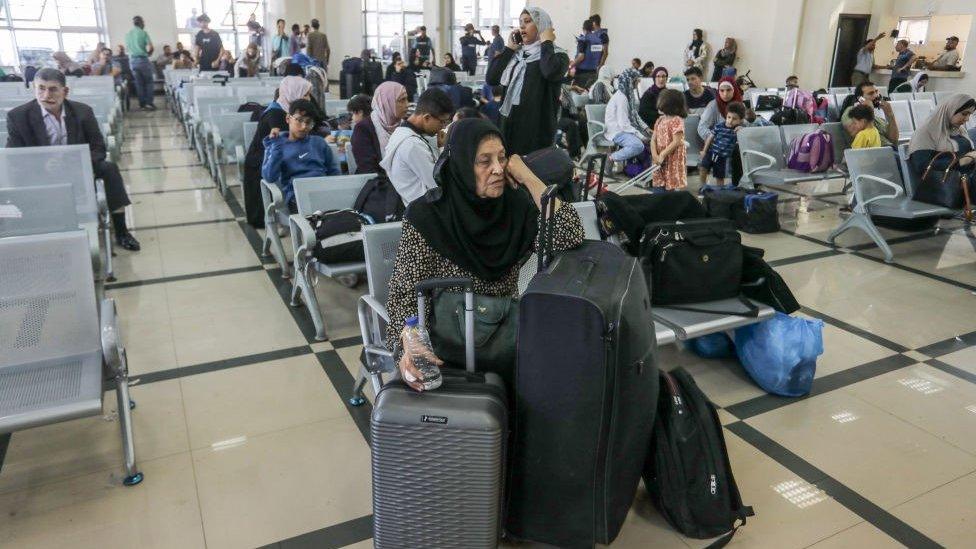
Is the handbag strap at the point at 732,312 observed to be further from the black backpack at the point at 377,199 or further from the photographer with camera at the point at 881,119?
the photographer with camera at the point at 881,119

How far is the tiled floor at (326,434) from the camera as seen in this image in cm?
207

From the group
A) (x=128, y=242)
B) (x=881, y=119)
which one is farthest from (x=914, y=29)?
(x=128, y=242)

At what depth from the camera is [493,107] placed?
24.5 feet

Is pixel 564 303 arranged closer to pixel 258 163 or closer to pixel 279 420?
pixel 279 420

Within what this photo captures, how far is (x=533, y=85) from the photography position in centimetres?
432

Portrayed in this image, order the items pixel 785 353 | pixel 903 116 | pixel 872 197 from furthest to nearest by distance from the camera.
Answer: pixel 903 116 < pixel 872 197 < pixel 785 353

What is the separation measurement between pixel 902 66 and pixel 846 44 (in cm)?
116

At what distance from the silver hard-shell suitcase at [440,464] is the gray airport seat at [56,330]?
98 cm

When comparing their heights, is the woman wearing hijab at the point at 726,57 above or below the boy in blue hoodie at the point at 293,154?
above

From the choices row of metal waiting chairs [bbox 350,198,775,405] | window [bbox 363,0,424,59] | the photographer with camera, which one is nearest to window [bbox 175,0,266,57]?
window [bbox 363,0,424,59]

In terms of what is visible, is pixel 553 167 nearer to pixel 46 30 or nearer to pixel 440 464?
pixel 440 464

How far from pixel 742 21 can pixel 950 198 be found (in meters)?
9.35

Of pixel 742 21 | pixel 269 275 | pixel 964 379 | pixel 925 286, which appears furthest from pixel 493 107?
pixel 742 21

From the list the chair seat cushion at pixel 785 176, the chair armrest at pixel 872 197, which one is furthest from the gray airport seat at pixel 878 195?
the chair seat cushion at pixel 785 176
